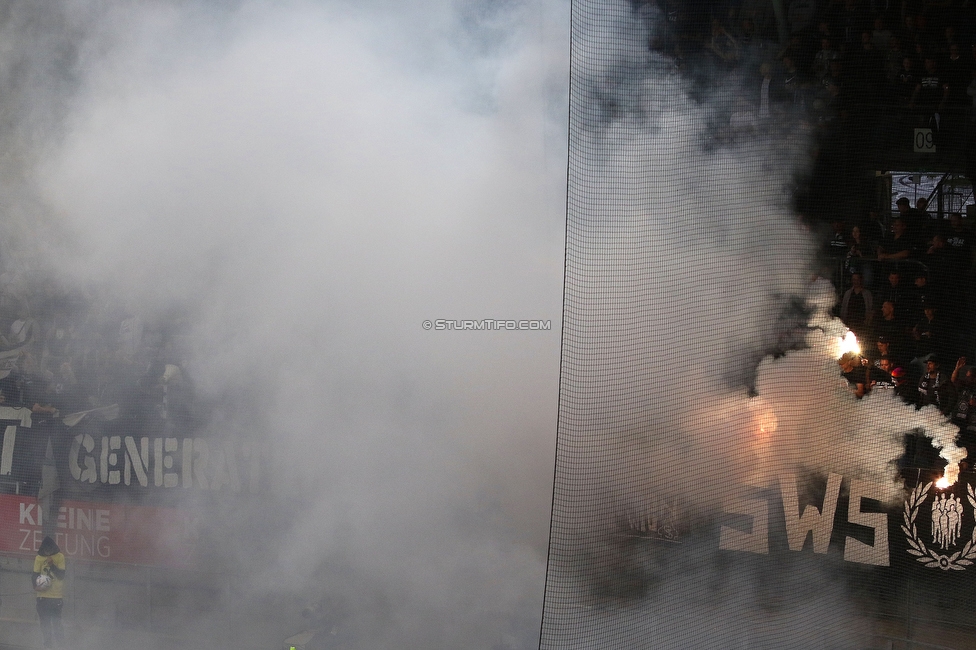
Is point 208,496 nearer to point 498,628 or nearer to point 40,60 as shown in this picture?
point 498,628

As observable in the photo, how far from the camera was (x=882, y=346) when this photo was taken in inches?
183

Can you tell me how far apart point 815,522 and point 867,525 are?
0.86ft

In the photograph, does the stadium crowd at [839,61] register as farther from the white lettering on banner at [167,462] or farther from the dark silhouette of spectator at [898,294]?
the white lettering on banner at [167,462]

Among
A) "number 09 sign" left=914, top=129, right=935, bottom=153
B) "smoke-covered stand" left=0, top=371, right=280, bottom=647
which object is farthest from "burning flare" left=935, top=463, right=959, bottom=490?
"smoke-covered stand" left=0, top=371, right=280, bottom=647

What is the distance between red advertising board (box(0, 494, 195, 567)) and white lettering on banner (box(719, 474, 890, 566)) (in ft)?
10.7

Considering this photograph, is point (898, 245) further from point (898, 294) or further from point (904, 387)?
point (904, 387)

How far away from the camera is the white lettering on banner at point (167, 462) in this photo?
497 cm

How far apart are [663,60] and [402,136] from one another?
1.65 metres

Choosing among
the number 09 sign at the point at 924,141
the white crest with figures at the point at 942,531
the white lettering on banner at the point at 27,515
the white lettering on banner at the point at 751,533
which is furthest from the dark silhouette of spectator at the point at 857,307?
the white lettering on banner at the point at 27,515

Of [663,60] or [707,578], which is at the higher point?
[663,60]

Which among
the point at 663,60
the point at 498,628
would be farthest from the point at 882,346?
the point at 498,628

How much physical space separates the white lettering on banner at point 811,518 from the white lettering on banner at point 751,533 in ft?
0.39

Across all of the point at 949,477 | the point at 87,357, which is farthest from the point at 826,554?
the point at 87,357

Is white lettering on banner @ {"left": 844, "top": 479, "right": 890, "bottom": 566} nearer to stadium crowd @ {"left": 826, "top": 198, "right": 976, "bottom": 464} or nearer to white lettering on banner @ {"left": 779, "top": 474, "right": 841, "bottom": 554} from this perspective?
white lettering on banner @ {"left": 779, "top": 474, "right": 841, "bottom": 554}
